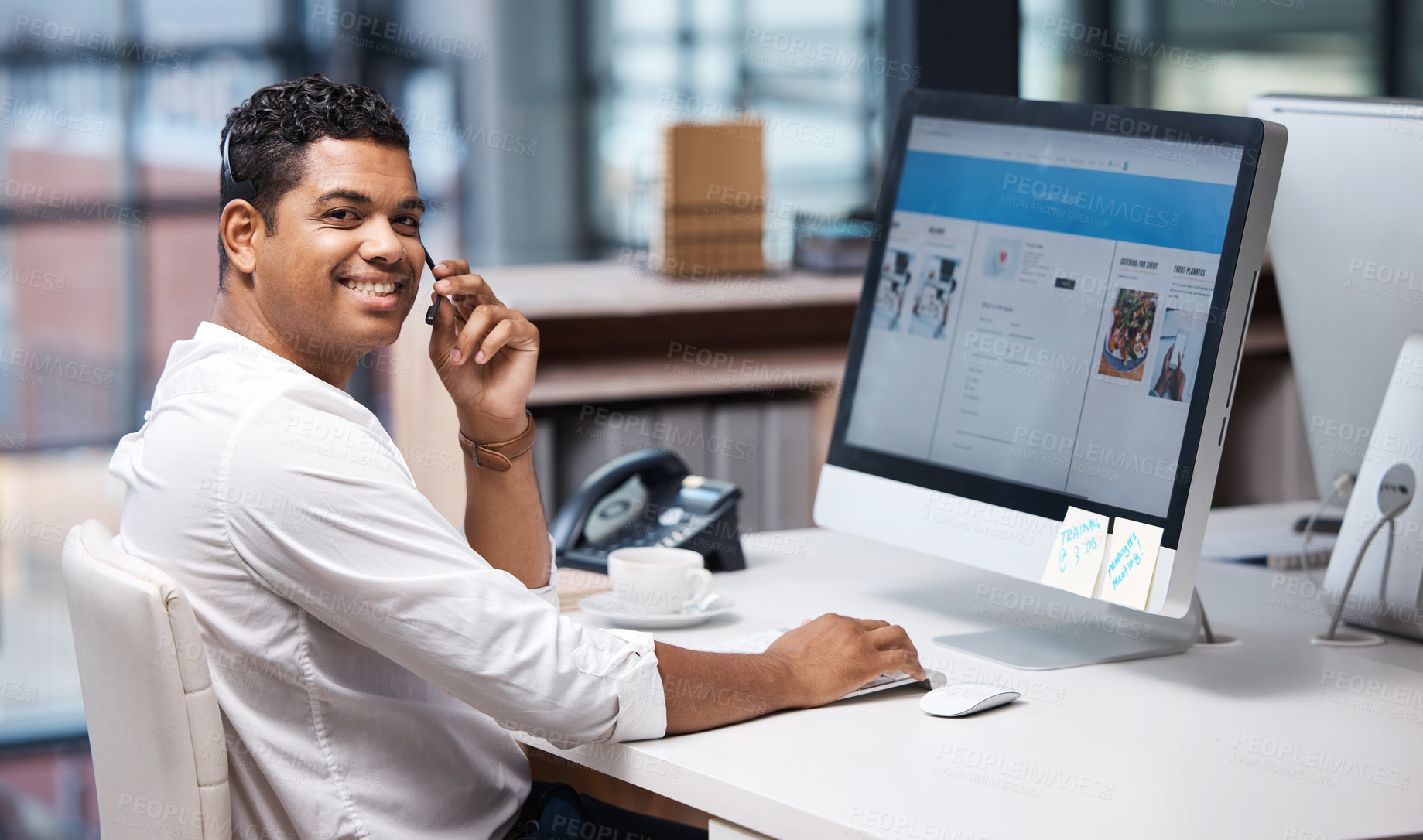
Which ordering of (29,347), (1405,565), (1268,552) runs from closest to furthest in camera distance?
(1405,565) → (1268,552) → (29,347)

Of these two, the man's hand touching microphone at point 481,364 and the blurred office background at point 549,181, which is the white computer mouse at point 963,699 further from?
the blurred office background at point 549,181

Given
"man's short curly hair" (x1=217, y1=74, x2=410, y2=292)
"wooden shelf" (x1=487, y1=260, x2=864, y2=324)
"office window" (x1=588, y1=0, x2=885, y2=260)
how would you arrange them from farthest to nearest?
1. "office window" (x1=588, y1=0, x2=885, y2=260)
2. "wooden shelf" (x1=487, y1=260, x2=864, y2=324)
3. "man's short curly hair" (x1=217, y1=74, x2=410, y2=292)

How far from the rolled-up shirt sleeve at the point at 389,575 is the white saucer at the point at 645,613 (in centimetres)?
30

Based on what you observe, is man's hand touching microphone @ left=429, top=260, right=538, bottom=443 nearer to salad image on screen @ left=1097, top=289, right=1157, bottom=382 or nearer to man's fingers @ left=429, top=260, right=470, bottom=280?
man's fingers @ left=429, top=260, right=470, bottom=280

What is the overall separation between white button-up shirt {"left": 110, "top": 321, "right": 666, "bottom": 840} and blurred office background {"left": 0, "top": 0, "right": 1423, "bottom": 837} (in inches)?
45.1

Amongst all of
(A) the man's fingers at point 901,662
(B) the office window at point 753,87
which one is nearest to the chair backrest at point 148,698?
(A) the man's fingers at point 901,662

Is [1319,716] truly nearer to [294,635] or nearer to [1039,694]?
[1039,694]

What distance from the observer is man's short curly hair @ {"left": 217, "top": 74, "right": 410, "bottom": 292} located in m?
1.14

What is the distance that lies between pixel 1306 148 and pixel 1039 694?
2.31 ft

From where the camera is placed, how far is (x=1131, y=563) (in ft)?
3.96

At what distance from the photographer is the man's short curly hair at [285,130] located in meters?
1.14

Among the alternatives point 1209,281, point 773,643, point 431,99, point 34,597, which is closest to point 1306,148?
point 1209,281

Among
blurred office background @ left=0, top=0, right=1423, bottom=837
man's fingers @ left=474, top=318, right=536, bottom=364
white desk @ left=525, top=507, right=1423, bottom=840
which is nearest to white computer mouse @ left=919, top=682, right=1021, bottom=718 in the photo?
white desk @ left=525, top=507, right=1423, bottom=840

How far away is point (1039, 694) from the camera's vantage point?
121 cm
